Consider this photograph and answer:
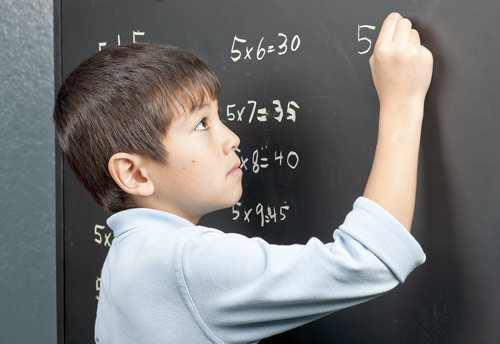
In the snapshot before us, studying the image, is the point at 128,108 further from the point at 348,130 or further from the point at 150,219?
the point at 348,130

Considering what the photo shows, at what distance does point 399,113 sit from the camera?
81 centimetres

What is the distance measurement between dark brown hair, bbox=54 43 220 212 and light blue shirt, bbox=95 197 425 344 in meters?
0.14

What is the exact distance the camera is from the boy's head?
0.88m

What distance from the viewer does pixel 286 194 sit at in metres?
1.03

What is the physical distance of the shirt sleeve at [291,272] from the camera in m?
0.71

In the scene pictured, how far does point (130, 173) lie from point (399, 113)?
0.38 metres

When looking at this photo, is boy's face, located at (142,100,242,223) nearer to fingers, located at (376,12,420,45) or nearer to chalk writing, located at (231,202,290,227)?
chalk writing, located at (231,202,290,227)

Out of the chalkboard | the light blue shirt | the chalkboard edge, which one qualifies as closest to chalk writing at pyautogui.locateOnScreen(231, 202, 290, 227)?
the chalkboard

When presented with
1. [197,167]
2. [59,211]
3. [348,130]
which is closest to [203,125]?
[197,167]

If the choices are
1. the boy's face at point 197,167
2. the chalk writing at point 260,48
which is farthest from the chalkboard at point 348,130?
the boy's face at point 197,167

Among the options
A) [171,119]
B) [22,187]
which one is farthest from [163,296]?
[22,187]

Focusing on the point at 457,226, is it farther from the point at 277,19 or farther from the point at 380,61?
the point at 277,19

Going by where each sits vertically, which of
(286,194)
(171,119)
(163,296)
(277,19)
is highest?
(277,19)

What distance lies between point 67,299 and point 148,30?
0.63m
